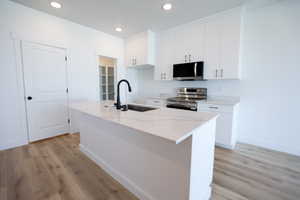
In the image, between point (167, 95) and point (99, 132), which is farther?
point (167, 95)

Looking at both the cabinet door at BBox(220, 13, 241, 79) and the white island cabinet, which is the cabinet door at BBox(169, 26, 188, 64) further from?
the white island cabinet

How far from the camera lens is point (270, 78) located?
2.53 m

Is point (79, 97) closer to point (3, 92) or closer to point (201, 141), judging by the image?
point (3, 92)

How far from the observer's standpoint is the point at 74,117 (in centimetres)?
332

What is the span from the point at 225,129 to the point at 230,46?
5.49 ft

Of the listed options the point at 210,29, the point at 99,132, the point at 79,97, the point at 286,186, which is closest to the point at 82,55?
the point at 79,97

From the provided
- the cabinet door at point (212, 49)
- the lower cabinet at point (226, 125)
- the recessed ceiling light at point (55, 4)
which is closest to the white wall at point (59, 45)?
the recessed ceiling light at point (55, 4)

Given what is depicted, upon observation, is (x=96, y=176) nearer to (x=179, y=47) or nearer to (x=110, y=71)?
(x=179, y=47)

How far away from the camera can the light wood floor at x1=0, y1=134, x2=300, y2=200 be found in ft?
4.80

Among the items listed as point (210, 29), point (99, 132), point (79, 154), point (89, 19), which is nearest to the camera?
point (99, 132)

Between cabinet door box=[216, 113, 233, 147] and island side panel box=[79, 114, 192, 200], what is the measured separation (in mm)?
1904

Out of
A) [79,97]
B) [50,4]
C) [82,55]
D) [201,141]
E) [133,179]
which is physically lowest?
[133,179]

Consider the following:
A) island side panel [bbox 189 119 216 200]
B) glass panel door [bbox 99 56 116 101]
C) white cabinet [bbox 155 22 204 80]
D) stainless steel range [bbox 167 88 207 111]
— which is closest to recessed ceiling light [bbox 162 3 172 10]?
white cabinet [bbox 155 22 204 80]

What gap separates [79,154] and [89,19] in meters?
2.95
